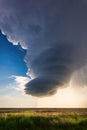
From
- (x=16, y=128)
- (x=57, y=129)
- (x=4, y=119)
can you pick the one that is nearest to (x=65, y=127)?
(x=57, y=129)

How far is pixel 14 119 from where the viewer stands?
76.3 ft

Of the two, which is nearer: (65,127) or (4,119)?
(65,127)

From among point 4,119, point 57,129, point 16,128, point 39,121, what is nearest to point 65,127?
point 57,129

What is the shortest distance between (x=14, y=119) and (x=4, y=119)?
101cm

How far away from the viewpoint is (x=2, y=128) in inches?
797

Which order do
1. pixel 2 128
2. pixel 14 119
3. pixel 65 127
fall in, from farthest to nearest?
pixel 14 119
pixel 65 127
pixel 2 128

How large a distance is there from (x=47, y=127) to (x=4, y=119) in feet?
15.5

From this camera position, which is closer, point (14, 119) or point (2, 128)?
point (2, 128)

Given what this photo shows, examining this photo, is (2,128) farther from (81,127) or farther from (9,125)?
(81,127)

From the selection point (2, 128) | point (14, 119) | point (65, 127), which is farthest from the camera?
point (14, 119)

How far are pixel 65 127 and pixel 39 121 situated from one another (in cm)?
281

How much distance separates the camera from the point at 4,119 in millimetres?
23281

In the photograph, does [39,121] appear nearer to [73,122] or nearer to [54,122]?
[54,122]

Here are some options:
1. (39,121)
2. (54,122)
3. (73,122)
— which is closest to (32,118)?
(39,121)
